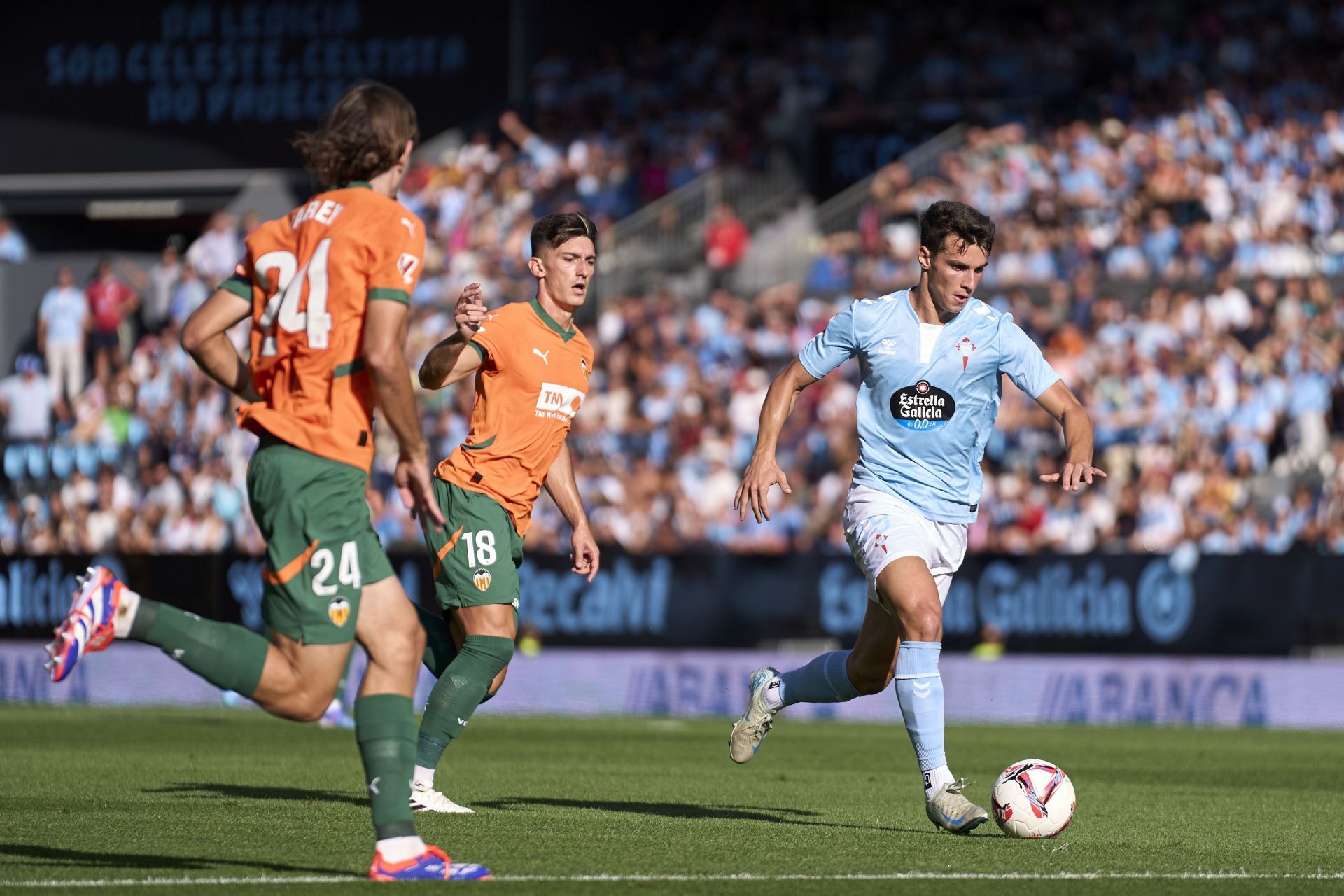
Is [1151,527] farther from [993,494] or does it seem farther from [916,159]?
[916,159]

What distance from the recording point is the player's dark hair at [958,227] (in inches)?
320

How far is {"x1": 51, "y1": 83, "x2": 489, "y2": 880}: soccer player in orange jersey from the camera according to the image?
568 centimetres

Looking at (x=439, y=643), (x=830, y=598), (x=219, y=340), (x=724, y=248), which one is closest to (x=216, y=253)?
A: (x=724, y=248)

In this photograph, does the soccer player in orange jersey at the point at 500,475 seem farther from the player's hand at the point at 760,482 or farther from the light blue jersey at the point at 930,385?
the light blue jersey at the point at 930,385

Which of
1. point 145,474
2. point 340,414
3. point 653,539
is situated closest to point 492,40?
point 145,474

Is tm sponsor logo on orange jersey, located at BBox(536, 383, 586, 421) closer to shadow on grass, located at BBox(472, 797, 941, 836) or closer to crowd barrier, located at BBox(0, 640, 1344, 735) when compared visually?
shadow on grass, located at BBox(472, 797, 941, 836)

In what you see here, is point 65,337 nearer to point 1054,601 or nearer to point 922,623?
point 1054,601

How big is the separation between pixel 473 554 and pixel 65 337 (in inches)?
795

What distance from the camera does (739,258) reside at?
25375mm

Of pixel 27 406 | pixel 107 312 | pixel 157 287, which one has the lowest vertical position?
pixel 27 406

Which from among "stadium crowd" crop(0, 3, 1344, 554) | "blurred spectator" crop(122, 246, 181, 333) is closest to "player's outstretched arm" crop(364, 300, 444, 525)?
"stadium crowd" crop(0, 3, 1344, 554)

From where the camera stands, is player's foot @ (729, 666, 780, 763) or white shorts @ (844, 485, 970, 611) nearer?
white shorts @ (844, 485, 970, 611)

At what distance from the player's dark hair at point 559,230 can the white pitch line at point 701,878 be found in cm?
324

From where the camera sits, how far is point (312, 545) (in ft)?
18.7
